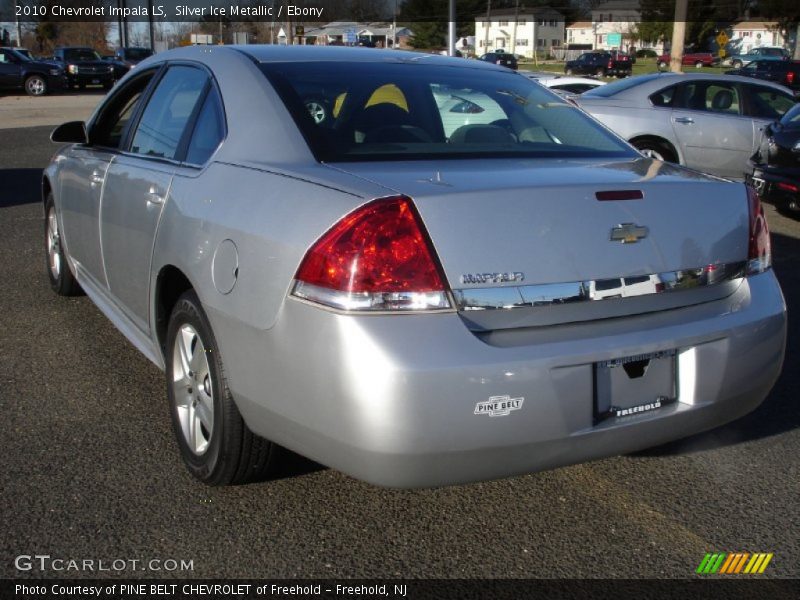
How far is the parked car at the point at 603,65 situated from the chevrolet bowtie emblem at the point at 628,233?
60367mm

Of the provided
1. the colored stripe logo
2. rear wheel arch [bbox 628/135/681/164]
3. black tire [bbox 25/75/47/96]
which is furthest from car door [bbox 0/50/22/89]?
the colored stripe logo

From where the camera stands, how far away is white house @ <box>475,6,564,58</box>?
11644 cm

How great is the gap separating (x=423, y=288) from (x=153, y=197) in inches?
61.4

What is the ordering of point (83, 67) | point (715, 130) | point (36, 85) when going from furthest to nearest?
1. point (83, 67)
2. point (36, 85)
3. point (715, 130)

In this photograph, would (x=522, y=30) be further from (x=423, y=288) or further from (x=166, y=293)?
(x=423, y=288)

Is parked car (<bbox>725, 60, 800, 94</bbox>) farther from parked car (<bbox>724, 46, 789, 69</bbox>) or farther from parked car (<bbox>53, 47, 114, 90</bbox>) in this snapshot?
parked car (<bbox>53, 47, 114, 90</bbox>)

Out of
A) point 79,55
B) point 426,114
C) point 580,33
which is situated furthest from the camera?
point 580,33

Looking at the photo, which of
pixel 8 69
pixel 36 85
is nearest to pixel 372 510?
pixel 8 69

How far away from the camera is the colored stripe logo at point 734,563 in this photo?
289 cm

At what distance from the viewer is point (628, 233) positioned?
2811 millimetres

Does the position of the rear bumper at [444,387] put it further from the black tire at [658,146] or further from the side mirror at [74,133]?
the black tire at [658,146]

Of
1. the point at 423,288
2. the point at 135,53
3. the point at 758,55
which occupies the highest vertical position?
the point at 758,55

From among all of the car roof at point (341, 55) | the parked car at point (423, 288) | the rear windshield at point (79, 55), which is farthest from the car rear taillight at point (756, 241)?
the rear windshield at point (79, 55)

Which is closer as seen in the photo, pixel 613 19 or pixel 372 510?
pixel 372 510
